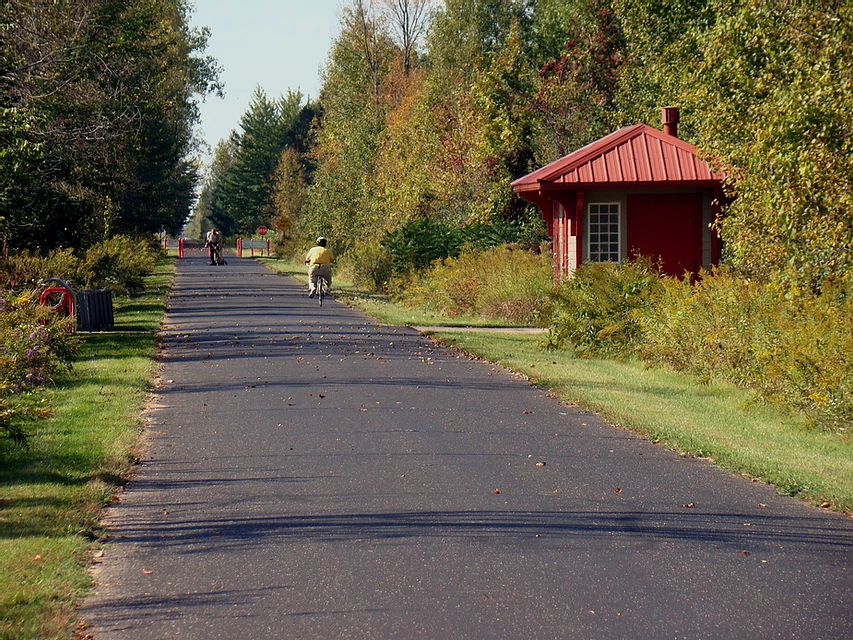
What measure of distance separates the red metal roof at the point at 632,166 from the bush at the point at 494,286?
2.00 metres

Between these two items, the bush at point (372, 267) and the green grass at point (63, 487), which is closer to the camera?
the green grass at point (63, 487)

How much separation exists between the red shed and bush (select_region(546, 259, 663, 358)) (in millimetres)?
6435

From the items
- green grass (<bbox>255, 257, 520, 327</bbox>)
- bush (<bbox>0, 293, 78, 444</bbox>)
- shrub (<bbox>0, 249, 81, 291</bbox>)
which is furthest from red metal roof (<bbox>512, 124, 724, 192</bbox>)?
bush (<bbox>0, 293, 78, 444</bbox>)

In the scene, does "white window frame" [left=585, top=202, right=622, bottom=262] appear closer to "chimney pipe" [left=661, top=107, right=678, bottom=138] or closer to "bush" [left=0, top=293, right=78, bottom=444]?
"chimney pipe" [left=661, top=107, right=678, bottom=138]

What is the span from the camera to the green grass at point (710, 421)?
9.35 meters

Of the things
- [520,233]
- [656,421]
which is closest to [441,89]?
[520,233]

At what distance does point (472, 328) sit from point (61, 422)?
47.0ft

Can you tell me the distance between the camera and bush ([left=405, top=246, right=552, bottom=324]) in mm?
26609

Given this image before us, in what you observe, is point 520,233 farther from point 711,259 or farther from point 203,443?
point 203,443

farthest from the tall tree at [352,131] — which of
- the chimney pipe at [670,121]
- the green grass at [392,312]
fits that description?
the chimney pipe at [670,121]

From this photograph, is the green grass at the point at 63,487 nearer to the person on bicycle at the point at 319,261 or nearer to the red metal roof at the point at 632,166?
the red metal roof at the point at 632,166

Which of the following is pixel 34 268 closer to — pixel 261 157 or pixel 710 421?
pixel 710 421

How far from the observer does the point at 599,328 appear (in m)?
19.3

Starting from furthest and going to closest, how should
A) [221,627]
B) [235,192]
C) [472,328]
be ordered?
[235,192]
[472,328]
[221,627]
